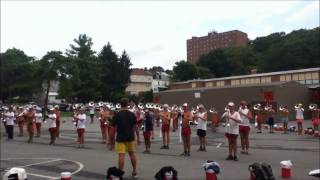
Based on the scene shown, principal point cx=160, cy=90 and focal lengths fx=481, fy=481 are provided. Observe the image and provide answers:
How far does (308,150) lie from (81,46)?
76553mm

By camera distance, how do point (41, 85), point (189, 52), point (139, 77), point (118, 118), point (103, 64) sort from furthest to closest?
point (189, 52)
point (139, 77)
point (103, 64)
point (41, 85)
point (118, 118)

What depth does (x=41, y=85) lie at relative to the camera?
71.7 meters

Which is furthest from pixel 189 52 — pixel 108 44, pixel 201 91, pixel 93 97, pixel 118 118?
pixel 118 118

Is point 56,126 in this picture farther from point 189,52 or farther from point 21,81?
point 189,52

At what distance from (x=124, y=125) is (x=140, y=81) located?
133 m

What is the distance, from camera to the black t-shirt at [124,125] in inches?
452

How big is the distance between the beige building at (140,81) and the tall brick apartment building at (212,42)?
88.5 ft

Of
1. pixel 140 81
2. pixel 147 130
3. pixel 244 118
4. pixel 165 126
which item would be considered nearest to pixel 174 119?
pixel 165 126

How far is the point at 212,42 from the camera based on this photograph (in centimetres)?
17450

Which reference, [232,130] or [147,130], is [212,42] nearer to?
[147,130]

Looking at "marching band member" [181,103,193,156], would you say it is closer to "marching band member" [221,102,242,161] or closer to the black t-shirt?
"marching band member" [221,102,242,161]

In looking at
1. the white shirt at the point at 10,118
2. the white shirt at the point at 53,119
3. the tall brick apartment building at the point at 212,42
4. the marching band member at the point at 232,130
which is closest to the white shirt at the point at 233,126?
the marching band member at the point at 232,130

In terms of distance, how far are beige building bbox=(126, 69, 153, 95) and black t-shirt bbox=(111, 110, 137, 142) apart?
12897 centimetres

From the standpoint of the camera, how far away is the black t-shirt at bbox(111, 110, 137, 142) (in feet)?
37.6
